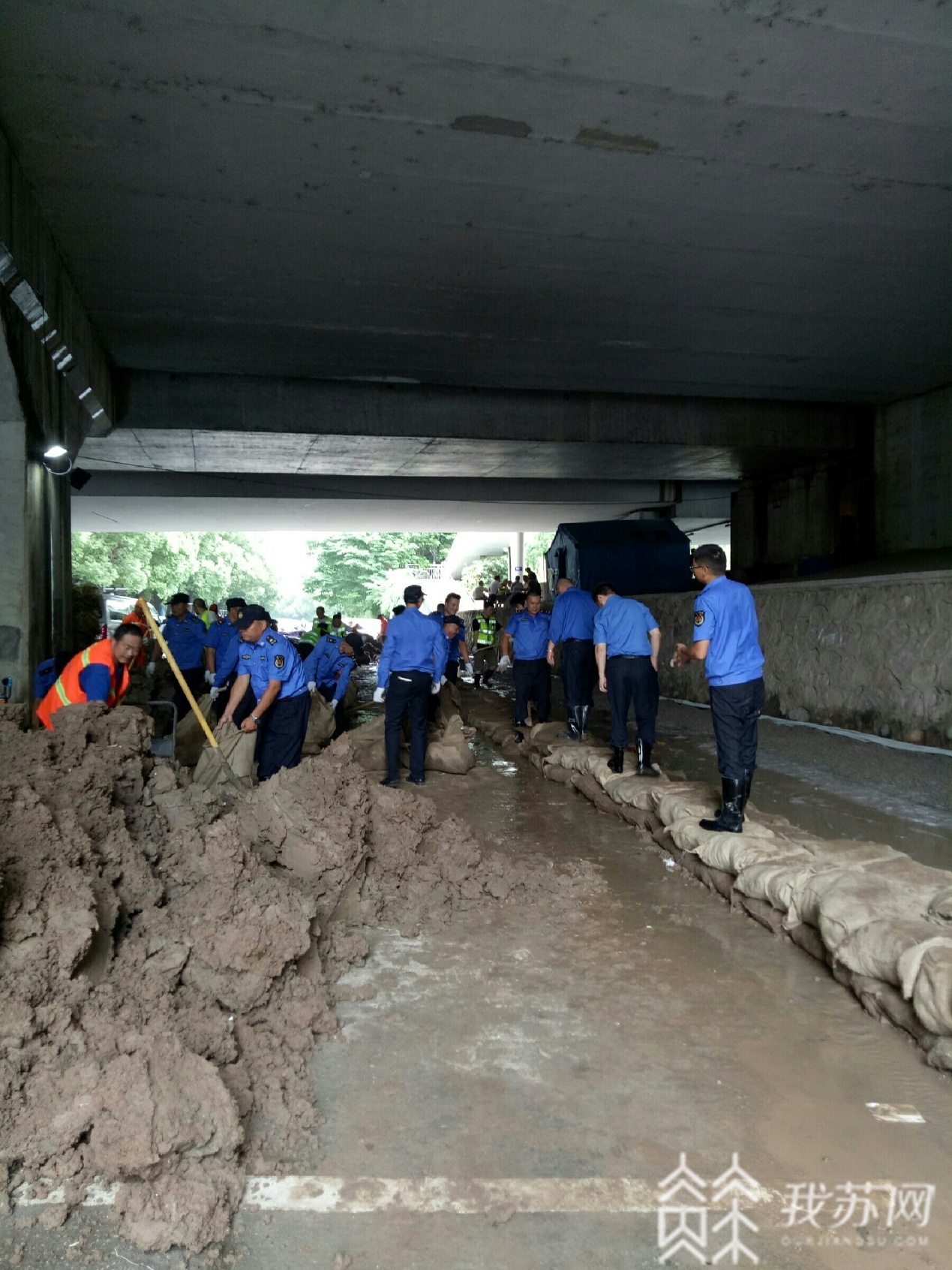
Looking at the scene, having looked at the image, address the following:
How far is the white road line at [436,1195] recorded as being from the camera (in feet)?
6.88

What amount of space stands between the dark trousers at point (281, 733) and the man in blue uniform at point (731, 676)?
2.52m

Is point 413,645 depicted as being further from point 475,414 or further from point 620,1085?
point 475,414

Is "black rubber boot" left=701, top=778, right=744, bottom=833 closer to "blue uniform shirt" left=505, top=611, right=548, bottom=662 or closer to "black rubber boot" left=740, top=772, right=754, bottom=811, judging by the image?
"black rubber boot" left=740, top=772, right=754, bottom=811

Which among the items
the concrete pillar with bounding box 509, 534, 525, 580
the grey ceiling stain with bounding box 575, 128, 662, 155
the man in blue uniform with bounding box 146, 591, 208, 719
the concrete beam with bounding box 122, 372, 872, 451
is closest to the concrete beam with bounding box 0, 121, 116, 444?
the concrete beam with bounding box 122, 372, 872, 451

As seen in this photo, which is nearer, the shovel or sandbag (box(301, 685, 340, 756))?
the shovel

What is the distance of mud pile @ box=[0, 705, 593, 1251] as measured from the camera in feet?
7.09

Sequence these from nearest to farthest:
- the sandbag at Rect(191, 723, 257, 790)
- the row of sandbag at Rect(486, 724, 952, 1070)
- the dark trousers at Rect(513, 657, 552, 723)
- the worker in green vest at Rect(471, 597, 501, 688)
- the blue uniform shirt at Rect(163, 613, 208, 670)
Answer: the row of sandbag at Rect(486, 724, 952, 1070) → the sandbag at Rect(191, 723, 257, 790) → the dark trousers at Rect(513, 657, 552, 723) → the blue uniform shirt at Rect(163, 613, 208, 670) → the worker in green vest at Rect(471, 597, 501, 688)

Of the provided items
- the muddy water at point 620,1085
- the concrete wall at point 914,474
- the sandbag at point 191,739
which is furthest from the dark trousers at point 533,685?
the concrete wall at point 914,474

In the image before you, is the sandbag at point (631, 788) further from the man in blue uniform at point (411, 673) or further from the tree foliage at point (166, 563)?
the tree foliage at point (166, 563)

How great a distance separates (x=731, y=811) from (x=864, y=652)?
3.66 m

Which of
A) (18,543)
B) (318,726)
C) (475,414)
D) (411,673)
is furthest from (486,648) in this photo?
(18,543)

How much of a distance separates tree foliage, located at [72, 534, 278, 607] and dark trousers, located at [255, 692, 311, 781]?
24.9 meters

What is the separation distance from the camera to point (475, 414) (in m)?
12.0

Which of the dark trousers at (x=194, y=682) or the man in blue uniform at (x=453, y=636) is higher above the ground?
the man in blue uniform at (x=453, y=636)
